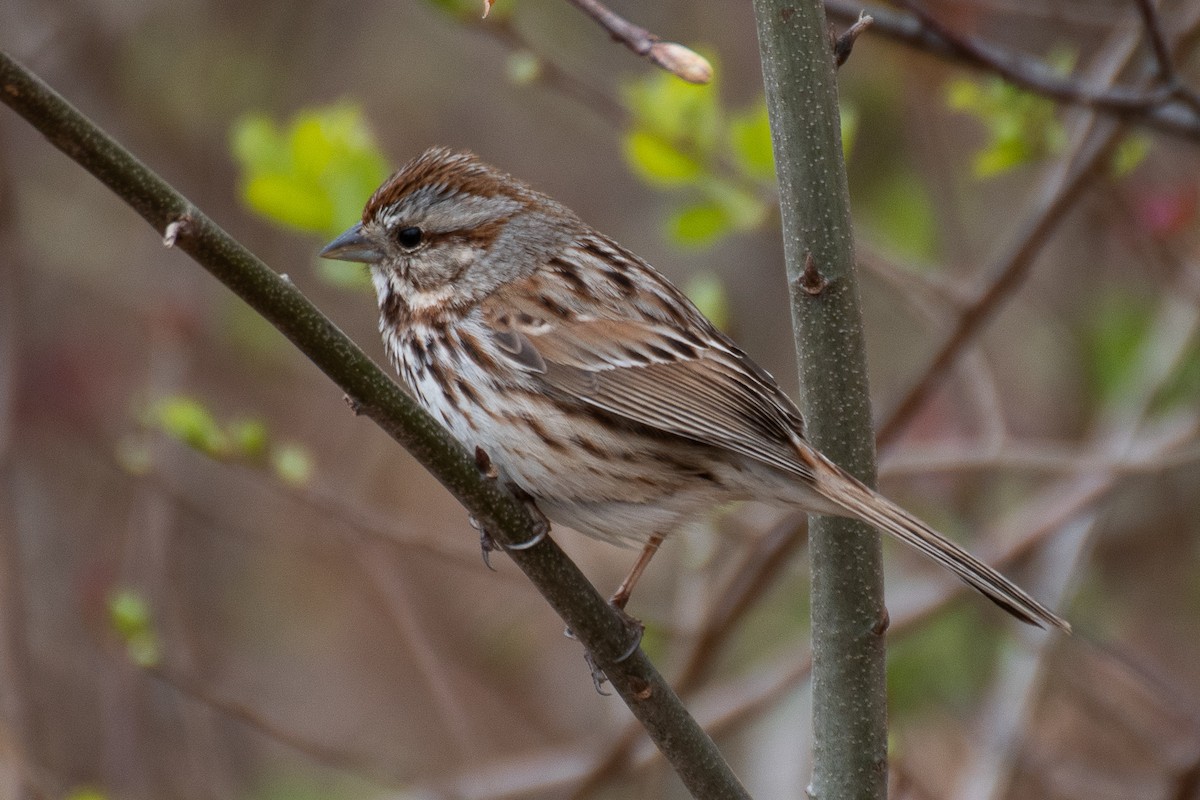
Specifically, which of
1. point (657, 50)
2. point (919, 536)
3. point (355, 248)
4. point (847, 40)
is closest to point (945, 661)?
point (919, 536)

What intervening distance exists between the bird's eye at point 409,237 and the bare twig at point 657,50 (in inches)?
54.6

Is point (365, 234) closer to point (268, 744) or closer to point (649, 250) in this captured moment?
point (649, 250)

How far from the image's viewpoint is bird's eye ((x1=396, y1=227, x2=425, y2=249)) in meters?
3.64

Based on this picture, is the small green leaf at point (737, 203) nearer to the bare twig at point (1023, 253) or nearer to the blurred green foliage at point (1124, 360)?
the bare twig at point (1023, 253)

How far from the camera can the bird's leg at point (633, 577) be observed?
123 inches

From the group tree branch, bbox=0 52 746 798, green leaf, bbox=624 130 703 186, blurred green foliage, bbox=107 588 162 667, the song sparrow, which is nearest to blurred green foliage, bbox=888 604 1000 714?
green leaf, bbox=624 130 703 186

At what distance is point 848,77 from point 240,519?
3.48 m

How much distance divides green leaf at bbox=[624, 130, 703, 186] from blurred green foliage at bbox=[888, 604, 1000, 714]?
2125mm

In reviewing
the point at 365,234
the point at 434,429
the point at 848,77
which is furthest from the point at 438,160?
the point at 848,77

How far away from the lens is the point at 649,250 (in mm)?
7480

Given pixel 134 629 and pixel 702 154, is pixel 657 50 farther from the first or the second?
pixel 134 629

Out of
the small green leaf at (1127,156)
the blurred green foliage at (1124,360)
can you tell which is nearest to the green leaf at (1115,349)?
the blurred green foliage at (1124,360)

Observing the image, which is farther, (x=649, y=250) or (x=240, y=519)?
(x=649, y=250)

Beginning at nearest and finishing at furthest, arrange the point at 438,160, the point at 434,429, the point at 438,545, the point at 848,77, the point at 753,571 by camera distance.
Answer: the point at 434,429 < the point at 438,160 < the point at 438,545 < the point at 753,571 < the point at 848,77
